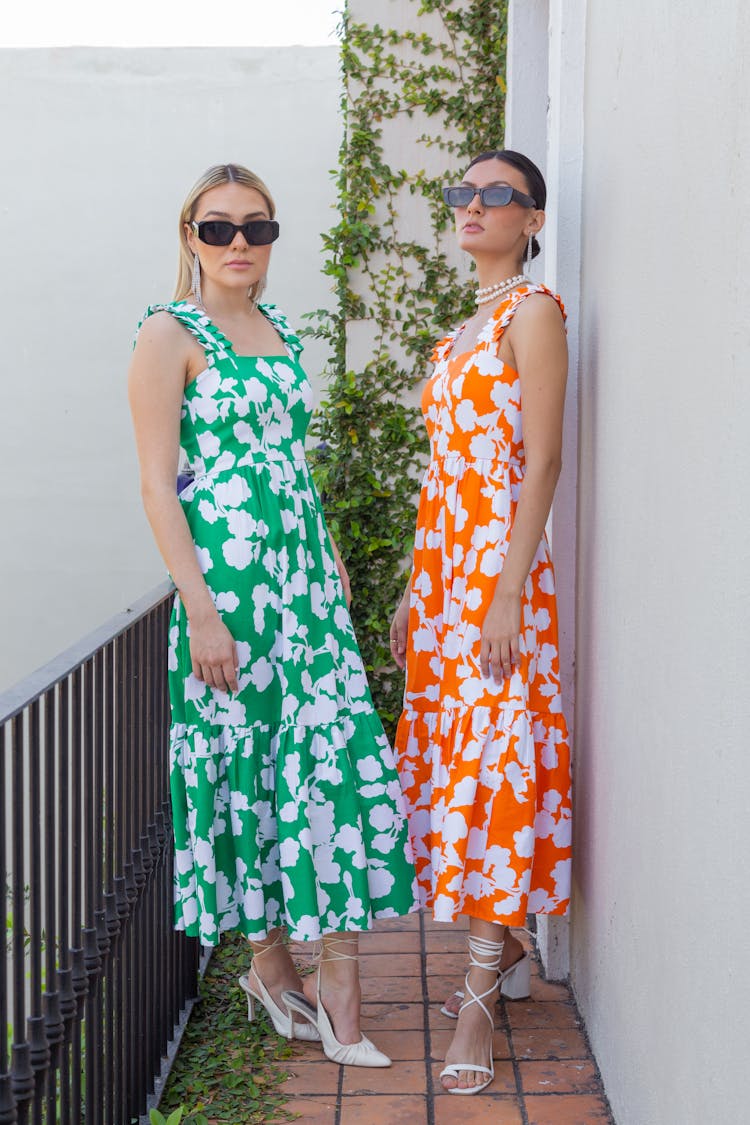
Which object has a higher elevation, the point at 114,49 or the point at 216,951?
the point at 114,49

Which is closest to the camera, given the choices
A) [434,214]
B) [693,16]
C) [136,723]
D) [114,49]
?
[693,16]

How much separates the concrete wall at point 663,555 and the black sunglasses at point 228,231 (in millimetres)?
755

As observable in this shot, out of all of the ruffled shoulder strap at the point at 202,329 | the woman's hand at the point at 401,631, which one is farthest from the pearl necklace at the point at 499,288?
the woman's hand at the point at 401,631

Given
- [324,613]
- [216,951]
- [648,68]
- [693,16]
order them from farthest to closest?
[216,951] < [324,613] < [648,68] < [693,16]

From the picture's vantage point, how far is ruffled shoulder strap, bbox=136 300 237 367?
103 inches

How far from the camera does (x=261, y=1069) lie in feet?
9.22

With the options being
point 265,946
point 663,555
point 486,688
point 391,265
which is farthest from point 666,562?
point 391,265

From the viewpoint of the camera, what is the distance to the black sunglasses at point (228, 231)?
8.83 ft

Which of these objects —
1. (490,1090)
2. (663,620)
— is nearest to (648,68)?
(663,620)

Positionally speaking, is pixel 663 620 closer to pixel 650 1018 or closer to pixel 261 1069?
pixel 650 1018

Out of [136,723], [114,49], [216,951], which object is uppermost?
[114,49]

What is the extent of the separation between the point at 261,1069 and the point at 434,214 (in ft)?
11.9

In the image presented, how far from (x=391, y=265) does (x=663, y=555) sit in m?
3.52

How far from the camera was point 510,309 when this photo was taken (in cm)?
271
